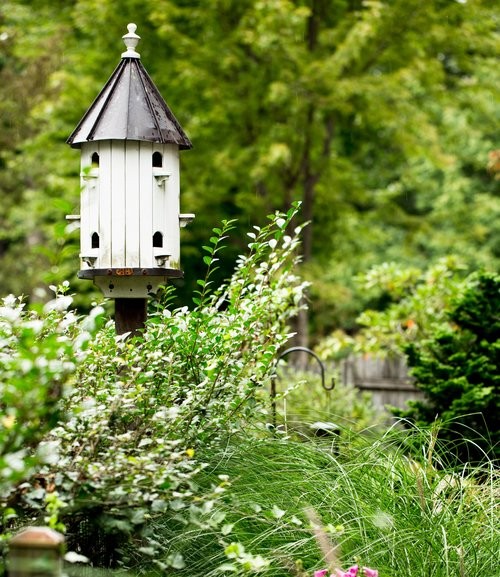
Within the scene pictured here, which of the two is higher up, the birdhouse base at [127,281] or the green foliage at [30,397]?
the birdhouse base at [127,281]

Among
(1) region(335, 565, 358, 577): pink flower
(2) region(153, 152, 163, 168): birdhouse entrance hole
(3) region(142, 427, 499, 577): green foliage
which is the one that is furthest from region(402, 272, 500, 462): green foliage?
(1) region(335, 565, 358, 577): pink flower

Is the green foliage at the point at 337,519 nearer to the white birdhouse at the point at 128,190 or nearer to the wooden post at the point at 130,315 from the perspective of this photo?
the wooden post at the point at 130,315

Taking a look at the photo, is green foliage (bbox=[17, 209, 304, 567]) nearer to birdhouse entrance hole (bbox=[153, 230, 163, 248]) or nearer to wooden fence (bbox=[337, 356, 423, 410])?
birdhouse entrance hole (bbox=[153, 230, 163, 248])

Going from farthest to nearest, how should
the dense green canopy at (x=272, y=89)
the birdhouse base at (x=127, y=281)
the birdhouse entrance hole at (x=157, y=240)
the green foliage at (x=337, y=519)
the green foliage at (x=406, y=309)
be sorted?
the dense green canopy at (x=272, y=89), the green foliage at (x=406, y=309), the birdhouse entrance hole at (x=157, y=240), the birdhouse base at (x=127, y=281), the green foliage at (x=337, y=519)

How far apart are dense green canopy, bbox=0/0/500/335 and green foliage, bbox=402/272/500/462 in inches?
156

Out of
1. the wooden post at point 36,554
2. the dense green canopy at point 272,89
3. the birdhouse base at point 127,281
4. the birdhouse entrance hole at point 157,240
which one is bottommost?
the wooden post at point 36,554

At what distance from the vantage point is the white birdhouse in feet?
14.4

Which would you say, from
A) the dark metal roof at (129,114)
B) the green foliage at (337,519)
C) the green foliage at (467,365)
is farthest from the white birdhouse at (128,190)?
the green foliage at (467,365)

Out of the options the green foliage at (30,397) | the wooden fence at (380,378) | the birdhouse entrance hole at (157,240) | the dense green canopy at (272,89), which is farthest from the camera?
the dense green canopy at (272,89)

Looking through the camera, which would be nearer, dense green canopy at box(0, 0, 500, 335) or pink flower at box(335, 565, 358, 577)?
pink flower at box(335, 565, 358, 577)

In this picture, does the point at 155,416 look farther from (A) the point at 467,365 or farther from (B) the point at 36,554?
(A) the point at 467,365

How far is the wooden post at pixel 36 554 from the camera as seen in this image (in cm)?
222

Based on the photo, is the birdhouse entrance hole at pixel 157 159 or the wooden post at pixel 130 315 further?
the birdhouse entrance hole at pixel 157 159

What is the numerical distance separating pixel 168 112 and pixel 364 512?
221 cm
